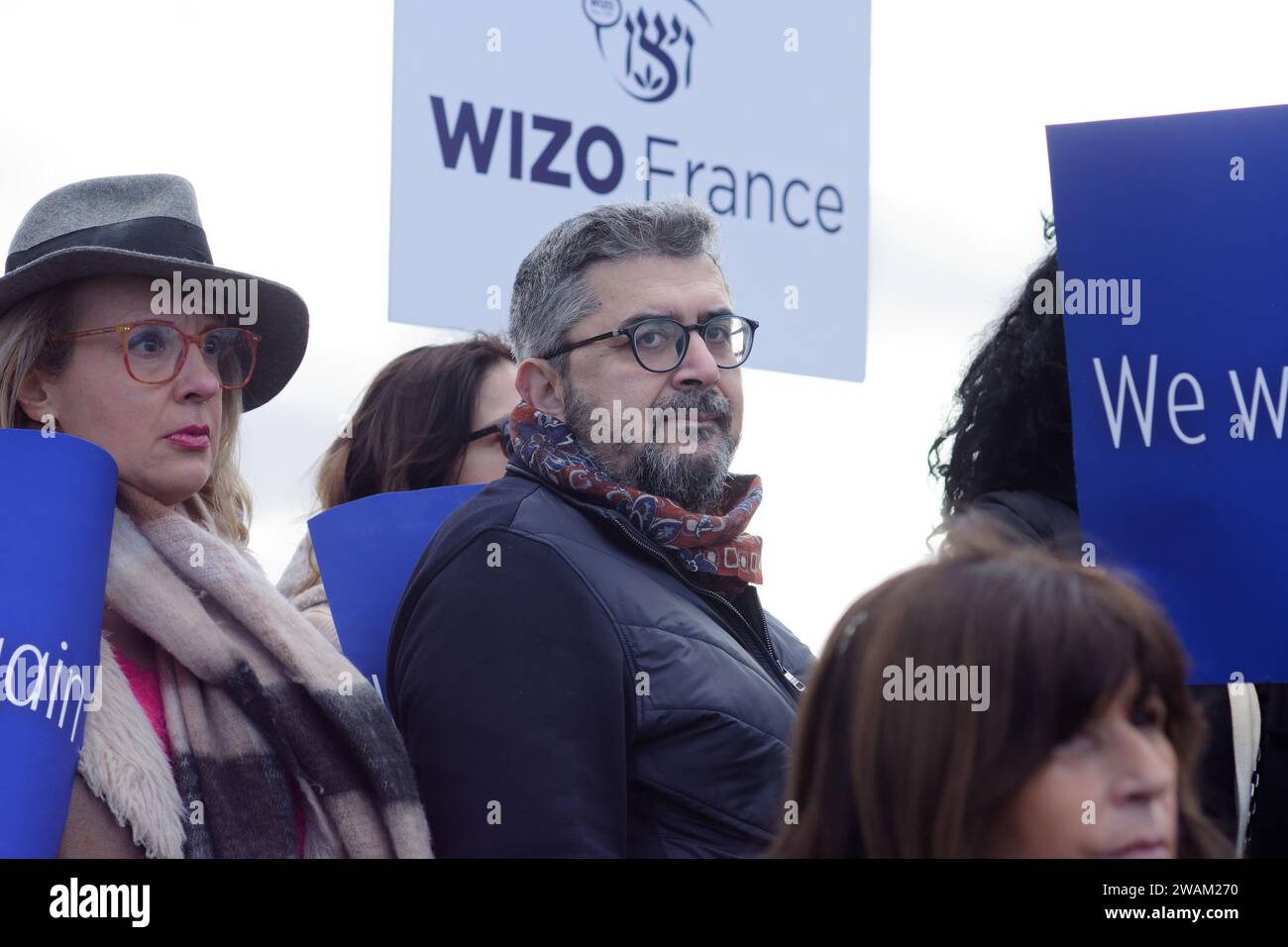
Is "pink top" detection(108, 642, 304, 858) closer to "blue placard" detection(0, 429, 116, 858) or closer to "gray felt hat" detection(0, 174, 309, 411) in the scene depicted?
"blue placard" detection(0, 429, 116, 858)

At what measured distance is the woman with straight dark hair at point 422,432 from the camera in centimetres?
338

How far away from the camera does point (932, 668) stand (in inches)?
60.4

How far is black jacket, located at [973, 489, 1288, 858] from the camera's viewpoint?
7.63 feet

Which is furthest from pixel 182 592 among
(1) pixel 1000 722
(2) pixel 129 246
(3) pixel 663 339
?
(1) pixel 1000 722

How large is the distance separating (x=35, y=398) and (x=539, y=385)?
32.7 inches

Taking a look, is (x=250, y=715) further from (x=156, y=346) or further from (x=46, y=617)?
(x=156, y=346)

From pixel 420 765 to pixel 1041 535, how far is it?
3.32ft

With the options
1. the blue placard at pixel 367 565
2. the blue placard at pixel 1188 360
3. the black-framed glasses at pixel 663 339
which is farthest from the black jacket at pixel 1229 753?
the blue placard at pixel 367 565

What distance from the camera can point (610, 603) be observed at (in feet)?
7.52

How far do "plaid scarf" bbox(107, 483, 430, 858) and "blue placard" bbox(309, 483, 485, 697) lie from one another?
0.65 ft

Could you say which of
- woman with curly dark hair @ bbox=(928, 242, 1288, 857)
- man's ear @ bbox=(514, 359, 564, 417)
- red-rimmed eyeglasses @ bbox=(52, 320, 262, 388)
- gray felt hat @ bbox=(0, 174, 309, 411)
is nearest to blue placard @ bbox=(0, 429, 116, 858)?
red-rimmed eyeglasses @ bbox=(52, 320, 262, 388)

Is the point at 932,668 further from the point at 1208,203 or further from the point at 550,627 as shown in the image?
the point at 1208,203
